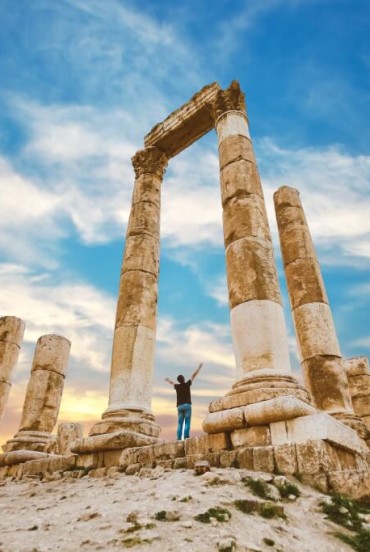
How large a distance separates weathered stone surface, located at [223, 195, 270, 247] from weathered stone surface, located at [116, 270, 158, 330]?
2795mm

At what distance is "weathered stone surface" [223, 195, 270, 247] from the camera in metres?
8.40

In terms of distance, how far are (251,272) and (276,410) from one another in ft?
9.53

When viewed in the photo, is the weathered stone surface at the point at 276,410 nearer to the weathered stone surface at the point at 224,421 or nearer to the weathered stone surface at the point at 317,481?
the weathered stone surface at the point at 224,421

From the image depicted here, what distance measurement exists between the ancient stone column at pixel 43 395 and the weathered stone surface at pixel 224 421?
27.8ft

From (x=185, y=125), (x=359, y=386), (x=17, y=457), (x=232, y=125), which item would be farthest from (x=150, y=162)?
(x=359, y=386)

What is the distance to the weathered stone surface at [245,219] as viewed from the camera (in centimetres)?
840

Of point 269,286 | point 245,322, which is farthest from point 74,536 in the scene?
point 269,286

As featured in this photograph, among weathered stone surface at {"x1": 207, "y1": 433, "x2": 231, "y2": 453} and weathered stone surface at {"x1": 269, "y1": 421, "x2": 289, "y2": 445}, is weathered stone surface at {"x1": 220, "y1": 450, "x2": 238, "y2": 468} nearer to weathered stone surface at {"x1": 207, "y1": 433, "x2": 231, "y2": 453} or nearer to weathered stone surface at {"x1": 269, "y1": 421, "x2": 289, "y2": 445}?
weathered stone surface at {"x1": 207, "y1": 433, "x2": 231, "y2": 453}

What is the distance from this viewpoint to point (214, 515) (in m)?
3.58

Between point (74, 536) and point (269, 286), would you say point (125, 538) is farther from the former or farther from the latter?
point (269, 286)

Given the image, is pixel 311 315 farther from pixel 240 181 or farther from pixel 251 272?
pixel 240 181

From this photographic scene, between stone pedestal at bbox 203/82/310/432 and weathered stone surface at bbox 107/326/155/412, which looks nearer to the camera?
stone pedestal at bbox 203/82/310/432

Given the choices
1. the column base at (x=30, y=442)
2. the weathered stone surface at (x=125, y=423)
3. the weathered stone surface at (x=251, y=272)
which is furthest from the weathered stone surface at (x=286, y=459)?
the column base at (x=30, y=442)

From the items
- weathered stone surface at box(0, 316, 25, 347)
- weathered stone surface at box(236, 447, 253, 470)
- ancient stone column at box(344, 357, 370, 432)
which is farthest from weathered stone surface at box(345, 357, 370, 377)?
weathered stone surface at box(0, 316, 25, 347)
